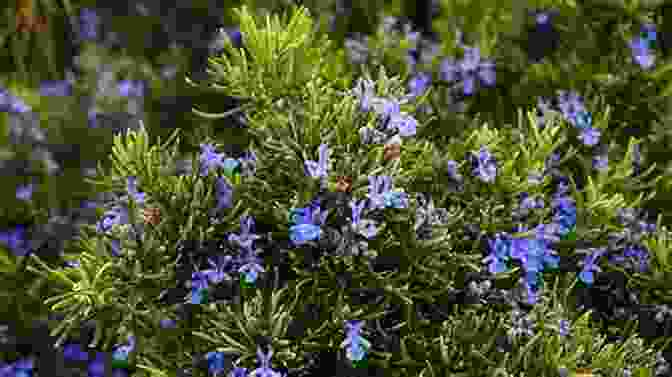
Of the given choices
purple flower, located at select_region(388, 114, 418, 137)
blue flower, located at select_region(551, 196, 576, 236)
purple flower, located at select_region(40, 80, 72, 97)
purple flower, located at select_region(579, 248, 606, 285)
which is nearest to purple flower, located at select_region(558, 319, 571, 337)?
purple flower, located at select_region(579, 248, 606, 285)

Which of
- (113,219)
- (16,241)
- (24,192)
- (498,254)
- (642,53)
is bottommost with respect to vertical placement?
(16,241)

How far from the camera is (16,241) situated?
3076mm

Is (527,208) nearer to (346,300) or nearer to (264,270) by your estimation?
(346,300)

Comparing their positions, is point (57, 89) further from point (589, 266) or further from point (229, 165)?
point (589, 266)

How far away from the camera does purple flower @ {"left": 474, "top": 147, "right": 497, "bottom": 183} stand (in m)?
2.05

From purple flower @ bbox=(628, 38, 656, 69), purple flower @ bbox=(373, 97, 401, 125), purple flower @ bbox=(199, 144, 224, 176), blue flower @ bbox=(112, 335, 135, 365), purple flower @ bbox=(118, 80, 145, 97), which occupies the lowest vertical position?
blue flower @ bbox=(112, 335, 135, 365)

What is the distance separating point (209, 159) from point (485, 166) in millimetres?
687

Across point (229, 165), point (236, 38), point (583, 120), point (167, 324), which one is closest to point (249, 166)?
point (229, 165)

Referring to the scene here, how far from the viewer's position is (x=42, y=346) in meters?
2.91

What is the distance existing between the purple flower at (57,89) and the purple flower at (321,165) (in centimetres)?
223

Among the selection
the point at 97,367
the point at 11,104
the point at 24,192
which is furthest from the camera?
the point at 11,104

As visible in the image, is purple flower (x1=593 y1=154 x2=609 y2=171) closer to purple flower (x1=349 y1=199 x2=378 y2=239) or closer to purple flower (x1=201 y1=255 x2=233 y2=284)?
purple flower (x1=349 y1=199 x2=378 y2=239)

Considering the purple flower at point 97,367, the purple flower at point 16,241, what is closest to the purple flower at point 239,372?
the purple flower at point 97,367

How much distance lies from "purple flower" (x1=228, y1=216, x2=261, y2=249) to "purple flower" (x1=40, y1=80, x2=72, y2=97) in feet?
6.76
